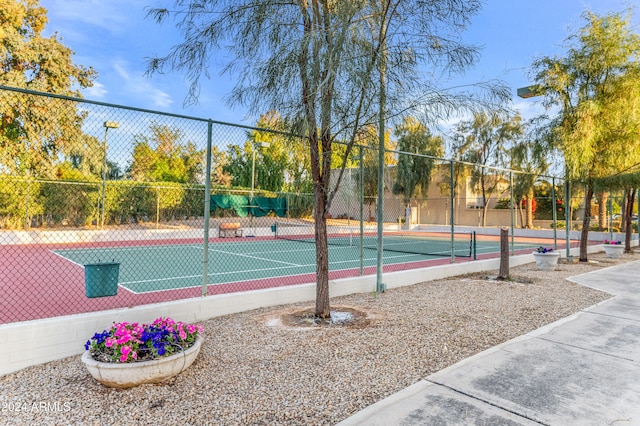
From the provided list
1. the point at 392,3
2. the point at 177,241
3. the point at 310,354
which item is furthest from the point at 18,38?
the point at 310,354

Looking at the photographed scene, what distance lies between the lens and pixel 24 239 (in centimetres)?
1534

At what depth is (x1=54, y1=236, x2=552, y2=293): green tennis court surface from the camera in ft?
28.4

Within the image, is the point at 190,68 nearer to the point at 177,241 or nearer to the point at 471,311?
the point at 471,311

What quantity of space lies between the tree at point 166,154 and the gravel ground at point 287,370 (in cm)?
275

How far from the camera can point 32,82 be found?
757 inches

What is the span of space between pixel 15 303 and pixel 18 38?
18.0 metres

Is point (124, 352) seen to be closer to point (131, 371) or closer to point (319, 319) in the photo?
point (131, 371)

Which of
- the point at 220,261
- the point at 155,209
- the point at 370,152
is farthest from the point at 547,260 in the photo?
the point at 155,209

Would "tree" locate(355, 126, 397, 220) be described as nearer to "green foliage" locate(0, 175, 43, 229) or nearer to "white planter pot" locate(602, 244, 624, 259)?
"white planter pot" locate(602, 244, 624, 259)

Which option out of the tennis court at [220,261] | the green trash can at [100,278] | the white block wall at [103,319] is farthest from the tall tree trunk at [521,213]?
the green trash can at [100,278]

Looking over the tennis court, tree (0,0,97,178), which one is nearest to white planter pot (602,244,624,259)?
the tennis court

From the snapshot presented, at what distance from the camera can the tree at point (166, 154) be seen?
5.59m

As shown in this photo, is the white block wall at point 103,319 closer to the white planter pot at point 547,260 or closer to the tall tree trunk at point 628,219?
the white planter pot at point 547,260

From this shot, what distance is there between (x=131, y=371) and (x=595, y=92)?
44.4 feet
